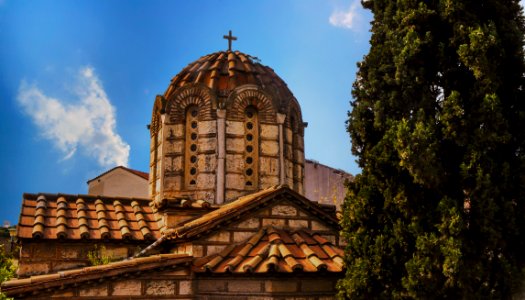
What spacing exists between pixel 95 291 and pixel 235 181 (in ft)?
19.2

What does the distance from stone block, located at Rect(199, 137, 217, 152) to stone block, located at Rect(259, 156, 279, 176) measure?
136 centimetres

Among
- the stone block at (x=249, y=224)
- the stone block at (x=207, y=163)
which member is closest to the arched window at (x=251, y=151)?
the stone block at (x=207, y=163)

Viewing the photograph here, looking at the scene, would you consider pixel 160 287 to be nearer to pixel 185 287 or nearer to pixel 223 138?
pixel 185 287

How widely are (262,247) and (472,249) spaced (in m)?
4.13

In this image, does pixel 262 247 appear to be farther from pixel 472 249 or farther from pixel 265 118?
pixel 265 118

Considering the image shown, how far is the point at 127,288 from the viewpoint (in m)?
9.65

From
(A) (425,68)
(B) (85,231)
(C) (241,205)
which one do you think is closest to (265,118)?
(C) (241,205)

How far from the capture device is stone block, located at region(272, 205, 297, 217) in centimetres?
1173

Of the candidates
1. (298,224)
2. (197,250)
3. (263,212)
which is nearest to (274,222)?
(263,212)

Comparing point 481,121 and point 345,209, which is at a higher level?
point 481,121

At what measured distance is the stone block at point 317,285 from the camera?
10117 mm

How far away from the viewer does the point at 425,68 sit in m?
9.00

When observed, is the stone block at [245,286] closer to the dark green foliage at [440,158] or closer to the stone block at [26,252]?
the dark green foliage at [440,158]

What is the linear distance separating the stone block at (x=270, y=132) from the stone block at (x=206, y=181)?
1905 millimetres
